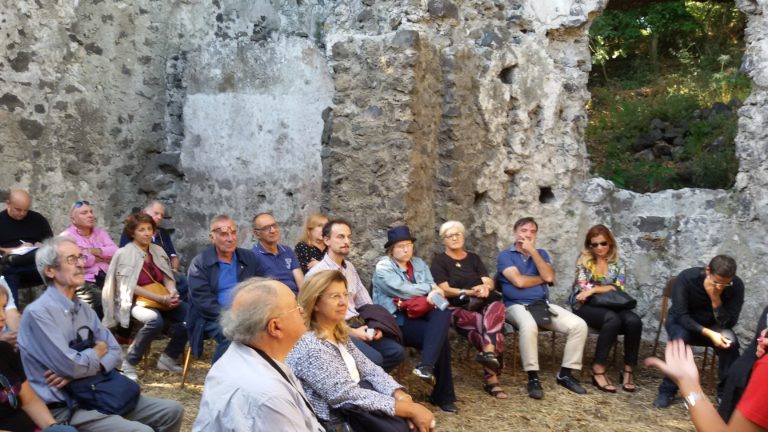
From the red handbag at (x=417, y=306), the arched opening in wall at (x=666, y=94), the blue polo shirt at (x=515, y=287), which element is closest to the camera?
the red handbag at (x=417, y=306)

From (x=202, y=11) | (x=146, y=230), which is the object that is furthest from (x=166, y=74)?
(x=146, y=230)

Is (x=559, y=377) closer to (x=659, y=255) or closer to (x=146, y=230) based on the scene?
(x=659, y=255)

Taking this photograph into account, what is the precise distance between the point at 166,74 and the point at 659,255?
5.16 metres

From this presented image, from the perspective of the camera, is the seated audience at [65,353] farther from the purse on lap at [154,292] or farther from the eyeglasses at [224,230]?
the purse on lap at [154,292]

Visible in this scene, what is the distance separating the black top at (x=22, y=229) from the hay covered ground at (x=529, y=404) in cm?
144

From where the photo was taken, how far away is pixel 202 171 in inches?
333

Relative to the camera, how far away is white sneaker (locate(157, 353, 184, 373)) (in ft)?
19.7

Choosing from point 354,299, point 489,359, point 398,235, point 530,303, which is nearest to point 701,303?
point 530,303

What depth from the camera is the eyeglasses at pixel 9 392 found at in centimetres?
335

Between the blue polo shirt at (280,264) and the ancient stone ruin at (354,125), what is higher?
the ancient stone ruin at (354,125)

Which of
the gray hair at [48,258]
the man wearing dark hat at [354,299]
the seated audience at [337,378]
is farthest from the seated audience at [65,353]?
the man wearing dark hat at [354,299]

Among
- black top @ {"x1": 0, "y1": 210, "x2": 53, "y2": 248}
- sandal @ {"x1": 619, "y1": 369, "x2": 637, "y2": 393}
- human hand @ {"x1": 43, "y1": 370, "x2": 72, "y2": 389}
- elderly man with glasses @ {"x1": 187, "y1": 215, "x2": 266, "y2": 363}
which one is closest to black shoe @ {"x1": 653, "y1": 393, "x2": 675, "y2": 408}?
sandal @ {"x1": 619, "y1": 369, "x2": 637, "y2": 393}

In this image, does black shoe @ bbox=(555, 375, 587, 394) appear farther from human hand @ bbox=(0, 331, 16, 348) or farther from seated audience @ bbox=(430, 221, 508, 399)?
human hand @ bbox=(0, 331, 16, 348)

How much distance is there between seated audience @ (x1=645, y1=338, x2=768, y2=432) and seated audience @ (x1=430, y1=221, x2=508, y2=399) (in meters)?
2.68
